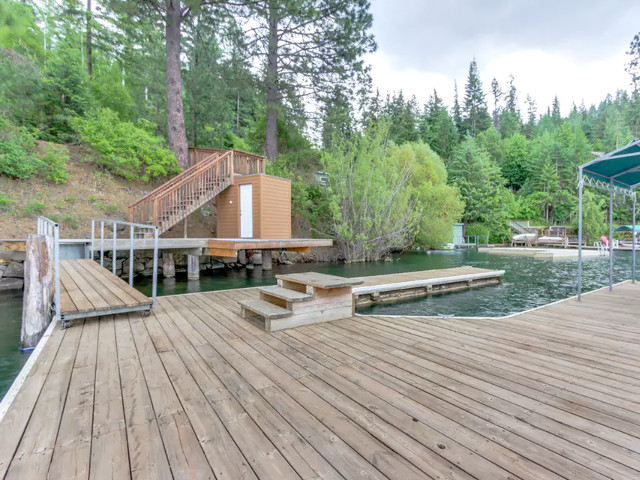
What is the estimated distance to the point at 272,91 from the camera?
46.6 feet

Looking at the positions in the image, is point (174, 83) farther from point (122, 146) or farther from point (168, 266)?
point (168, 266)

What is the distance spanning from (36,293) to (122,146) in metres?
9.45

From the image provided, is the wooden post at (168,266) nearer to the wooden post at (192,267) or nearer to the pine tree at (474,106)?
the wooden post at (192,267)

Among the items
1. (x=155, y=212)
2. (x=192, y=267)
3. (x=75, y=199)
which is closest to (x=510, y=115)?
(x=192, y=267)

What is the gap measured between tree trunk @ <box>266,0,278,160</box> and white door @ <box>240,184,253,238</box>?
5.51 m

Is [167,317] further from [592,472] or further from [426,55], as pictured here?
[426,55]

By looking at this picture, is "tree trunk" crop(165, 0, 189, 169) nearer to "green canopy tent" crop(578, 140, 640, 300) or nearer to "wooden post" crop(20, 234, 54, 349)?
"wooden post" crop(20, 234, 54, 349)

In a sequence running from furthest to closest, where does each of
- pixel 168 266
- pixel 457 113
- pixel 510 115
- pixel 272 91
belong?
pixel 510 115, pixel 457 113, pixel 272 91, pixel 168 266

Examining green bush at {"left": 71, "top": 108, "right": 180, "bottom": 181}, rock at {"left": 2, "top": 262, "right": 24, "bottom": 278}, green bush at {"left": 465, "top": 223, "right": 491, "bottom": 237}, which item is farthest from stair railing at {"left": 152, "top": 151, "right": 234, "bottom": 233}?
green bush at {"left": 465, "top": 223, "right": 491, "bottom": 237}

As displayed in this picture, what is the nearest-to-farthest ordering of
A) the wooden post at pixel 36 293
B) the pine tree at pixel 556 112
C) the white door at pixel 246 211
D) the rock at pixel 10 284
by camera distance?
the wooden post at pixel 36 293 → the rock at pixel 10 284 → the white door at pixel 246 211 → the pine tree at pixel 556 112

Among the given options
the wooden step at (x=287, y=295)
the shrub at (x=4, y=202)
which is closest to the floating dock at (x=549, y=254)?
the wooden step at (x=287, y=295)

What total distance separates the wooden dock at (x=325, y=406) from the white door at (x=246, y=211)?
22.2 ft

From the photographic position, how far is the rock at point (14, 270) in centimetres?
704

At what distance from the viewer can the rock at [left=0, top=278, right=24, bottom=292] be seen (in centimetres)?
690
